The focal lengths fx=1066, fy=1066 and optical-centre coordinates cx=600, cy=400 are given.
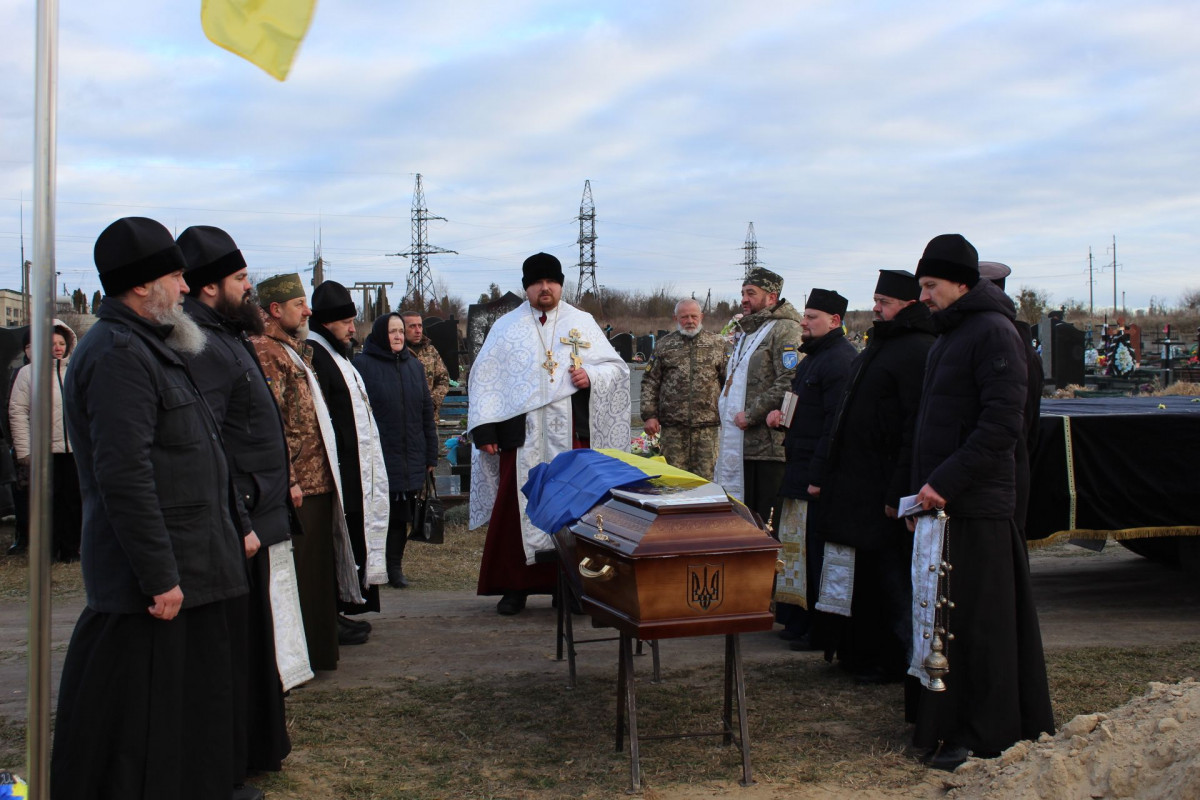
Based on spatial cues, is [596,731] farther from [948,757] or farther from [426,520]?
[426,520]

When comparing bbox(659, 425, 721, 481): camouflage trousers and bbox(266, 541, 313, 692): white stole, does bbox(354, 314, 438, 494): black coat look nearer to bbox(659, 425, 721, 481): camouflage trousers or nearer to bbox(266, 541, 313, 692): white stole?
bbox(659, 425, 721, 481): camouflage trousers

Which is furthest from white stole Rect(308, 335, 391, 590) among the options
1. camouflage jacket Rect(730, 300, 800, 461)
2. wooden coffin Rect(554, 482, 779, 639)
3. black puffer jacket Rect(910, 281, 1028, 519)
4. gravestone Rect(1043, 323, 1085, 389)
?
gravestone Rect(1043, 323, 1085, 389)

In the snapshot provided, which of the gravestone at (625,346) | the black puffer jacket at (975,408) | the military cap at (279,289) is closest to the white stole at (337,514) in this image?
the military cap at (279,289)

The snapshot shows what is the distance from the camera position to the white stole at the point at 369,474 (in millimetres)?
5777

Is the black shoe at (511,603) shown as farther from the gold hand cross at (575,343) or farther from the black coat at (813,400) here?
the black coat at (813,400)

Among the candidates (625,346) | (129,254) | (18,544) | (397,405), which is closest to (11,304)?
(625,346)

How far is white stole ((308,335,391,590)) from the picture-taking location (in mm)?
5777

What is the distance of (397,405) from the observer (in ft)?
23.9

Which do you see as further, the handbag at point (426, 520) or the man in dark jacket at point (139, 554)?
the handbag at point (426, 520)

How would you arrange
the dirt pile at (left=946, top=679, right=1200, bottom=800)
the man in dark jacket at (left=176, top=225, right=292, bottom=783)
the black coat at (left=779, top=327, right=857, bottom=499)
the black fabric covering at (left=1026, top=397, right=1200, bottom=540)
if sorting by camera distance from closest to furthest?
the dirt pile at (left=946, top=679, right=1200, bottom=800) → the man in dark jacket at (left=176, top=225, right=292, bottom=783) → the black coat at (left=779, top=327, right=857, bottom=499) → the black fabric covering at (left=1026, top=397, right=1200, bottom=540)

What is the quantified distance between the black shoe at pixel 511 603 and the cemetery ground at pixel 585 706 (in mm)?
74

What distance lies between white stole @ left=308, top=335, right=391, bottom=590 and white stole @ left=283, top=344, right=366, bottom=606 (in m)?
0.38

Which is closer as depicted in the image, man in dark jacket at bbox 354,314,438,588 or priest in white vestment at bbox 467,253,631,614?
priest in white vestment at bbox 467,253,631,614

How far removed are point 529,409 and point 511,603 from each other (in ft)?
4.00
